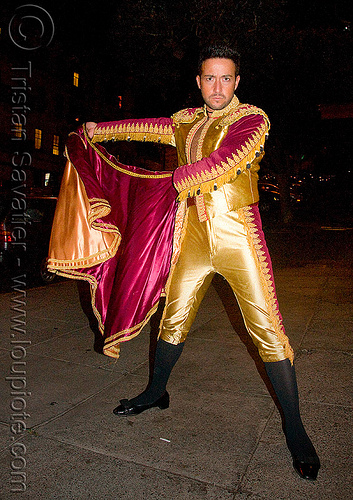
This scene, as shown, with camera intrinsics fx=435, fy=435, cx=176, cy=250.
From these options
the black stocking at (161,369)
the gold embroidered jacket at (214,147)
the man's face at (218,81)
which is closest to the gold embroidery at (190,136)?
the gold embroidered jacket at (214,147)

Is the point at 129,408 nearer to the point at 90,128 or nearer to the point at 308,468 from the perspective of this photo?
the point at 308,468

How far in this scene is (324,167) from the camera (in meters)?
34.9

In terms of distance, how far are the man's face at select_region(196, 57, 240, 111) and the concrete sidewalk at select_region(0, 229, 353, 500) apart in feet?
6.59

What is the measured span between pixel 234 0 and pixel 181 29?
1.47 meters

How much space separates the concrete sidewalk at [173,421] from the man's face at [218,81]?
2009 millimetres

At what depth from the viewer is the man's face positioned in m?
2.48

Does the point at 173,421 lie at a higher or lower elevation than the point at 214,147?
lower

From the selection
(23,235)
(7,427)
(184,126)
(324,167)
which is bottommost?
(7,427)

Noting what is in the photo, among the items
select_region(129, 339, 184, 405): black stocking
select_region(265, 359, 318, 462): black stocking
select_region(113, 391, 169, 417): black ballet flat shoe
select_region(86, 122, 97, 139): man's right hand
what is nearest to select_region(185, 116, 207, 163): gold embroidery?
select_region(86, 122, 97, 139): man's right hand

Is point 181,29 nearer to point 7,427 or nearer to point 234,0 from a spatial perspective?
point 234,0

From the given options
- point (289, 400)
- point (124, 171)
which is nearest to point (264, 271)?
point (289, 400)

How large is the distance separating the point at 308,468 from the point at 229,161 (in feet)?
5.41

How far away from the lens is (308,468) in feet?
7.37

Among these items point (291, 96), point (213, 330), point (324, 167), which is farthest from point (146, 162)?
point (213, 330)
